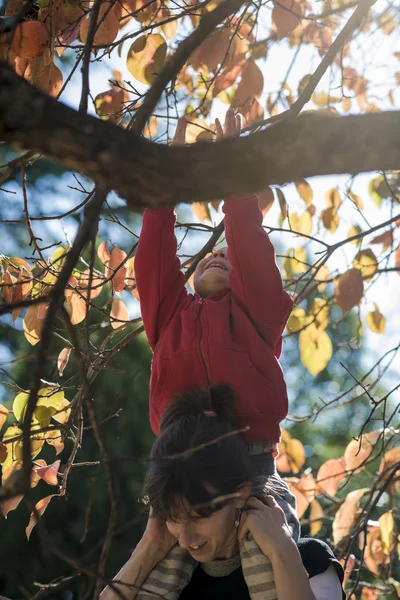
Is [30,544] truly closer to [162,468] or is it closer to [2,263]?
[2,263]

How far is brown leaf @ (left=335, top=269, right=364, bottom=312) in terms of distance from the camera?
2104mm

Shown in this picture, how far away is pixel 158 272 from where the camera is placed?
63.7 inches

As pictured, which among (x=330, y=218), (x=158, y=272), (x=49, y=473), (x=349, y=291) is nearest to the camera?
(x=158, y=272)

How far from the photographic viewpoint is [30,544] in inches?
184

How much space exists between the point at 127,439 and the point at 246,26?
2.89 metres

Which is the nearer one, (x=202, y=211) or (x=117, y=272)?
(x=117, y=272)

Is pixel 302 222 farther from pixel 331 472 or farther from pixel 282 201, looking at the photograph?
pixel 331 472

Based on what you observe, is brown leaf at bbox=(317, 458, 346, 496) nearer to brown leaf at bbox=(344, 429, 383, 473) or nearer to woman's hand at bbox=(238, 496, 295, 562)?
brown leaf at bbox=(344, 429, 383, 473)

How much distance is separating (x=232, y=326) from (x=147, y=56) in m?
0.75

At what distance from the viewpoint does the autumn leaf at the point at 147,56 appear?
1.85m

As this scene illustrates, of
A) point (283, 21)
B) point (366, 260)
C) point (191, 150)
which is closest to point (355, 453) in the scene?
point (366, 260)

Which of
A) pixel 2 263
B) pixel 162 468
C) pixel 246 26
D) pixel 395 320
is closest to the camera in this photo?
pixel 162 468

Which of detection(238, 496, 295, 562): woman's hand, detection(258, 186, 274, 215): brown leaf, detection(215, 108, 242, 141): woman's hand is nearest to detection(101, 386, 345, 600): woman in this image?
detection(238, 496, 295, 562): woman's hand

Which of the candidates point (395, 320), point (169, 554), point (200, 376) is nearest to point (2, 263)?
point (200, 376)
